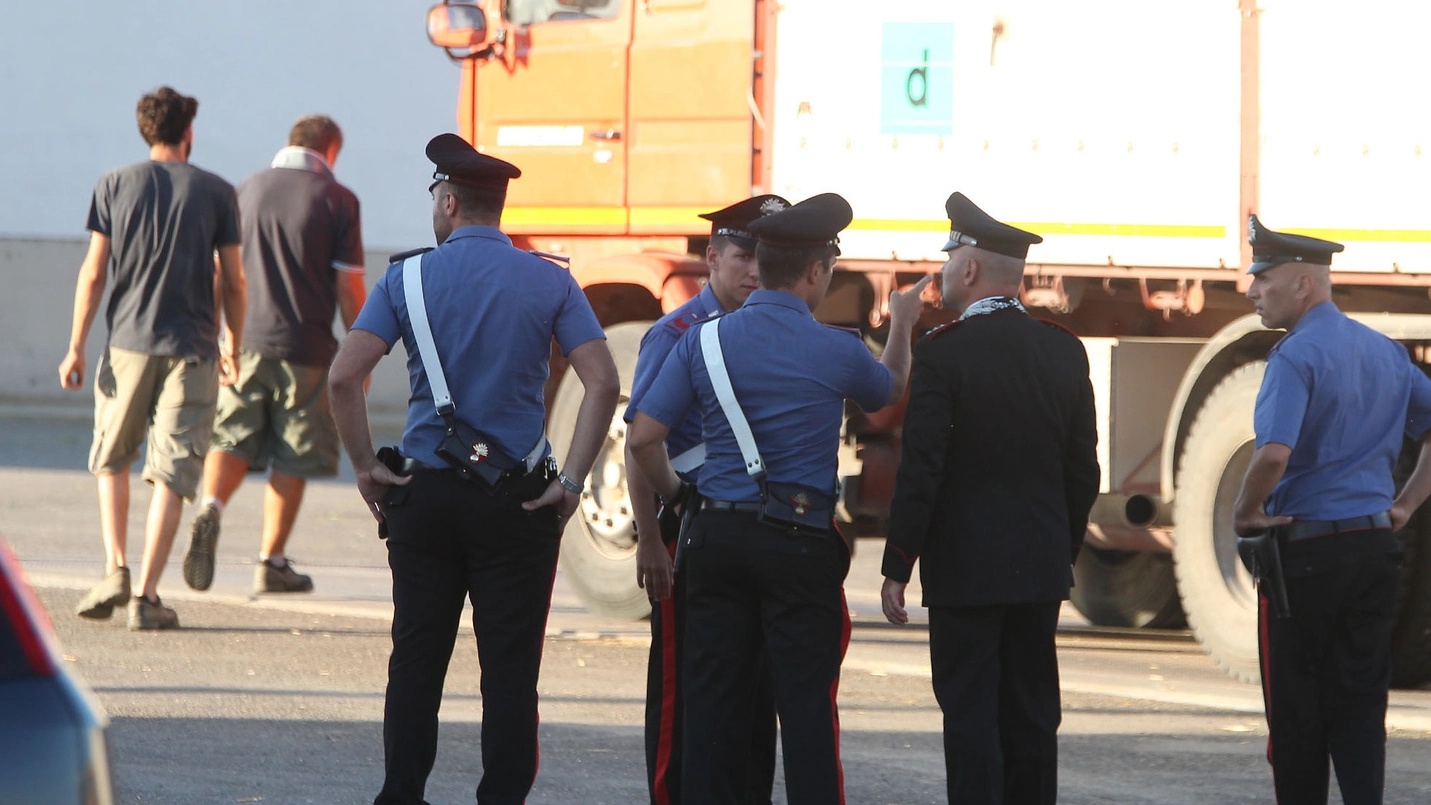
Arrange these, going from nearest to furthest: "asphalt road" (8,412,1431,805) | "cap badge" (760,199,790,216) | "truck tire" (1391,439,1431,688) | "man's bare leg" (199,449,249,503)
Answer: "cap badge" (760,199,790,216)
"asphalt road" (8,412,1431,805)
"truck tire" (1391,439,1431,688)
"man's bare leg" (199,449,249,503)

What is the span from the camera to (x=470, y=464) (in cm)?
484

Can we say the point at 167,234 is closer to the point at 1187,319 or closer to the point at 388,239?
the point at 1187,319

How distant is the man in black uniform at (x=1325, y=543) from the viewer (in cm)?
492

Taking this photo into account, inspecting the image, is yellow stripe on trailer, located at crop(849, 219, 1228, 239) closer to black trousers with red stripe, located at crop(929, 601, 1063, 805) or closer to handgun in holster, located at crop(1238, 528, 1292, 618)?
handgun in holster, located at crop(1238, 528, 1292, 618)

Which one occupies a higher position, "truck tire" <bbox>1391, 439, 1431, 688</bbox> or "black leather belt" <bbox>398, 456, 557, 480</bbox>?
"black leather belt" <bbox>398, 456, 557, 480</bbox>

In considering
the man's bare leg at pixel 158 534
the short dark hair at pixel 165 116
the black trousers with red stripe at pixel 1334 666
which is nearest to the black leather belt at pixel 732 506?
the black trousers with red stripe at pixel 1334 666

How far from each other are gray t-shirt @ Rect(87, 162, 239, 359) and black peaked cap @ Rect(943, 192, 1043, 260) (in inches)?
162

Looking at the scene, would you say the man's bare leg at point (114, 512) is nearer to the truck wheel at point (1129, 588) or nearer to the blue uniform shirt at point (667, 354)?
the blue uniform shirt at point (667, 354)

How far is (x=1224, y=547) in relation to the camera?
791 cm

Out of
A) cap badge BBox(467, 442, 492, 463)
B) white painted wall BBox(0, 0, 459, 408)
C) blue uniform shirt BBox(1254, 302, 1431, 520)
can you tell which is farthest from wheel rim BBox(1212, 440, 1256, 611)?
white painted wall BBox(0, 0, 459, 408)

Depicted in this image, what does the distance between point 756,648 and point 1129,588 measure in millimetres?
5050

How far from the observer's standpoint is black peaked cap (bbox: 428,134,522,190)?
16.1 ft

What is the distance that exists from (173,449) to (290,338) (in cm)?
94

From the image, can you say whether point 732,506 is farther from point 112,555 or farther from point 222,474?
point 222,474
